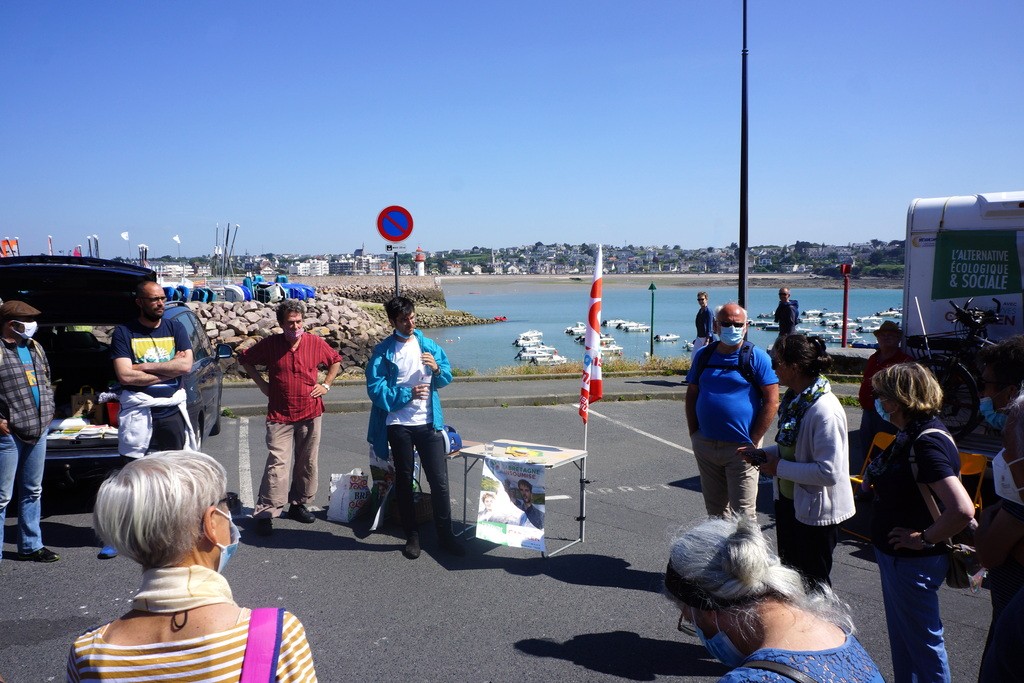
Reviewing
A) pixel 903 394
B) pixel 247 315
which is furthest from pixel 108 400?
pixel 247 315

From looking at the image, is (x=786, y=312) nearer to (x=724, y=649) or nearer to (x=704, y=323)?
(x=704, y=323)

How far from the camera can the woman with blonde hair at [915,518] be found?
3.32 m

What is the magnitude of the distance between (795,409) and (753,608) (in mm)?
2375

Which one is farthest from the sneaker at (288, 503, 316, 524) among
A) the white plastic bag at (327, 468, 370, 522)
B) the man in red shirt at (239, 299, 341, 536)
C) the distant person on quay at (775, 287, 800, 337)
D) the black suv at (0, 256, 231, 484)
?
the distant person on quay at (775, 287, 800, 337)

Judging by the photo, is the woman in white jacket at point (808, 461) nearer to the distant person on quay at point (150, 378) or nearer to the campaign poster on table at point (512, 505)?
the campaign poster on table at point (512, 505)

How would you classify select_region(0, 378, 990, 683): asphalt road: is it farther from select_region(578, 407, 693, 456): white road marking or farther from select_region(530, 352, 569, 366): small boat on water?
select_region(530, 352, 569, 366): small boat on water

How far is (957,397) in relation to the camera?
856cm

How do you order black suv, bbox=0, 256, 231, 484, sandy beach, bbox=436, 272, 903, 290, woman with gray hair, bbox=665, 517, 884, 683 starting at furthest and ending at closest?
sandy beach, bbox=436, 272, 903, 290 → black suv, bbox=0, 256, 231, 484 → woman with gray hair, bbox=665, 517, 884, 683

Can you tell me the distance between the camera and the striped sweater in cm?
177

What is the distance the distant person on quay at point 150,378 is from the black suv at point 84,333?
27 centimetres

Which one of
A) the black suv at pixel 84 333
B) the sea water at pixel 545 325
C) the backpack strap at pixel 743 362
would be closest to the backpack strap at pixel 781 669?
the backpack strap at pixel 743 362

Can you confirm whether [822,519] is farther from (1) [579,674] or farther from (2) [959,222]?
(2) [959,222]

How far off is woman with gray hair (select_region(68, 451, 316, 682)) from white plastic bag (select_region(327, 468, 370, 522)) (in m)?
4.75

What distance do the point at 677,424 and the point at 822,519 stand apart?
743 centimetres
